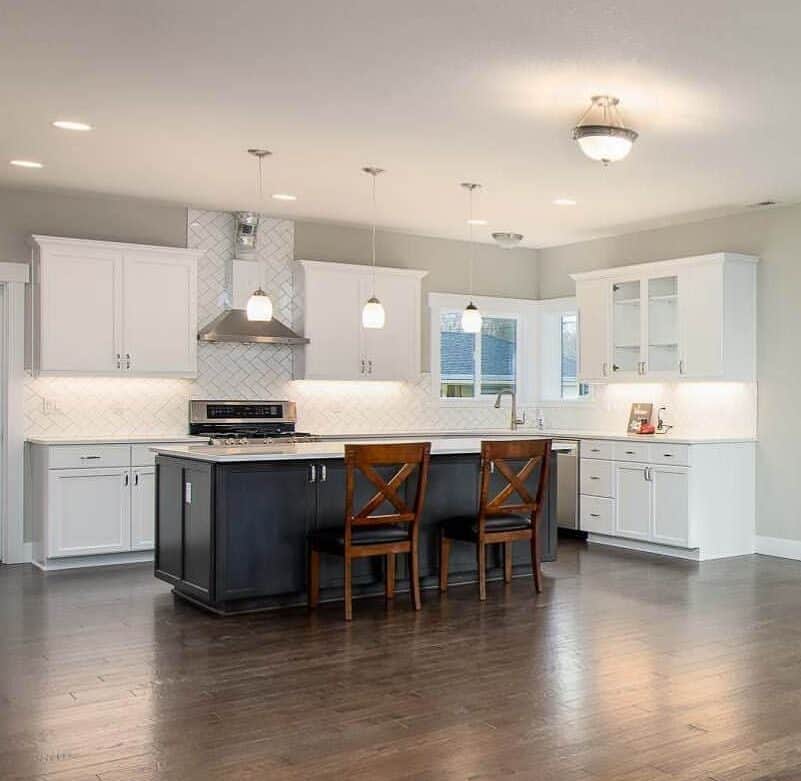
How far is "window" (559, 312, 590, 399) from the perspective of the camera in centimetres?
958

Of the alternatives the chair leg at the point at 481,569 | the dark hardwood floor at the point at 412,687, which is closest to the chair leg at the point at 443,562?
the dark hardwood floor at the point at 412,687

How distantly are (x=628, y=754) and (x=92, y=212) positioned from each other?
5.68 metres

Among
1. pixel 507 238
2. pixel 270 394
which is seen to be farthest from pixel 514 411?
pixel 270 394

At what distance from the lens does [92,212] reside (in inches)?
290

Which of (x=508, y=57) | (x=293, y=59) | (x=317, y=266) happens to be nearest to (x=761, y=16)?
(x=508, y=57)

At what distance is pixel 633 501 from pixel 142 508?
3.70m

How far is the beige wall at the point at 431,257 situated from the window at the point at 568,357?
0.43m

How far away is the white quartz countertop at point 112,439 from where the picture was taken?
6762 millimetres

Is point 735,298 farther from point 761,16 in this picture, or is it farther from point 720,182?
point 761,16

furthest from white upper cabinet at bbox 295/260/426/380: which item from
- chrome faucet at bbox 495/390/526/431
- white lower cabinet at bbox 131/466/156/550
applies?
white lower cabinet at bbox 131/466/156/550

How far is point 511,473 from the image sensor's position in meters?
5.83

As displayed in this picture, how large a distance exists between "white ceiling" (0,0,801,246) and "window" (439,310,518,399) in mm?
2087

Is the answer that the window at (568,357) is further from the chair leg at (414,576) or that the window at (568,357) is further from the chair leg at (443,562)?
the chair leg at (414,576)

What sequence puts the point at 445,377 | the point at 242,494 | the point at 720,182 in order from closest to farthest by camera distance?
the point at 242,494, the point at 720,182, the point at 445,377
